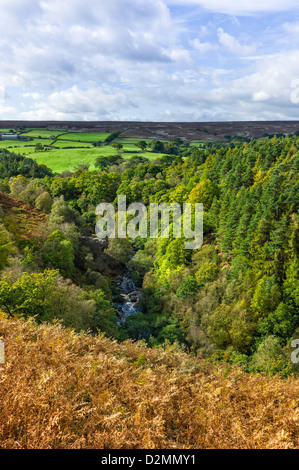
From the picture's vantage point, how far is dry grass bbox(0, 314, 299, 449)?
6.26 metres

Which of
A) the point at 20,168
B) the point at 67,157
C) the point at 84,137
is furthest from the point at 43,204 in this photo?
the point at 84,137

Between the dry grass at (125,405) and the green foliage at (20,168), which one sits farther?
the green foliage at (20,168)

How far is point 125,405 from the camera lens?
7629 mm

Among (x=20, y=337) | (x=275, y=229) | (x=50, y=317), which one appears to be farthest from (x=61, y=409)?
(x=275, y=229)

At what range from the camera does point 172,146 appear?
6467 inches

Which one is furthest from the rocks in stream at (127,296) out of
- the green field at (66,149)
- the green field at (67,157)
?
the green field at (66,149)

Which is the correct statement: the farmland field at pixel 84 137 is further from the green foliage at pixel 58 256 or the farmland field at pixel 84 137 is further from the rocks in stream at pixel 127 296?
the green foliage at pixel 58 256

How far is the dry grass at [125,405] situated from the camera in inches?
247

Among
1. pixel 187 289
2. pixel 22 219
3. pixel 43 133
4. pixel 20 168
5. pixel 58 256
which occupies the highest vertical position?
pixel 43 133

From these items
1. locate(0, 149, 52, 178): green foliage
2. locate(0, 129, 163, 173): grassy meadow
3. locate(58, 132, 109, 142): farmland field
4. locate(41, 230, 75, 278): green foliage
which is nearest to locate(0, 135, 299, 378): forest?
locate(41, 230, 75, 278): green foliage

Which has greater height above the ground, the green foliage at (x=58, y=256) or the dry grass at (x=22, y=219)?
the dry grass at (x=22, y=219)

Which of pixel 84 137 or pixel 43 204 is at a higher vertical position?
pixel 84 137

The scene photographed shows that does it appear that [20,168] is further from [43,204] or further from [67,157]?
[43,204]

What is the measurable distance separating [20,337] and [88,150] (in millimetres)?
137866
